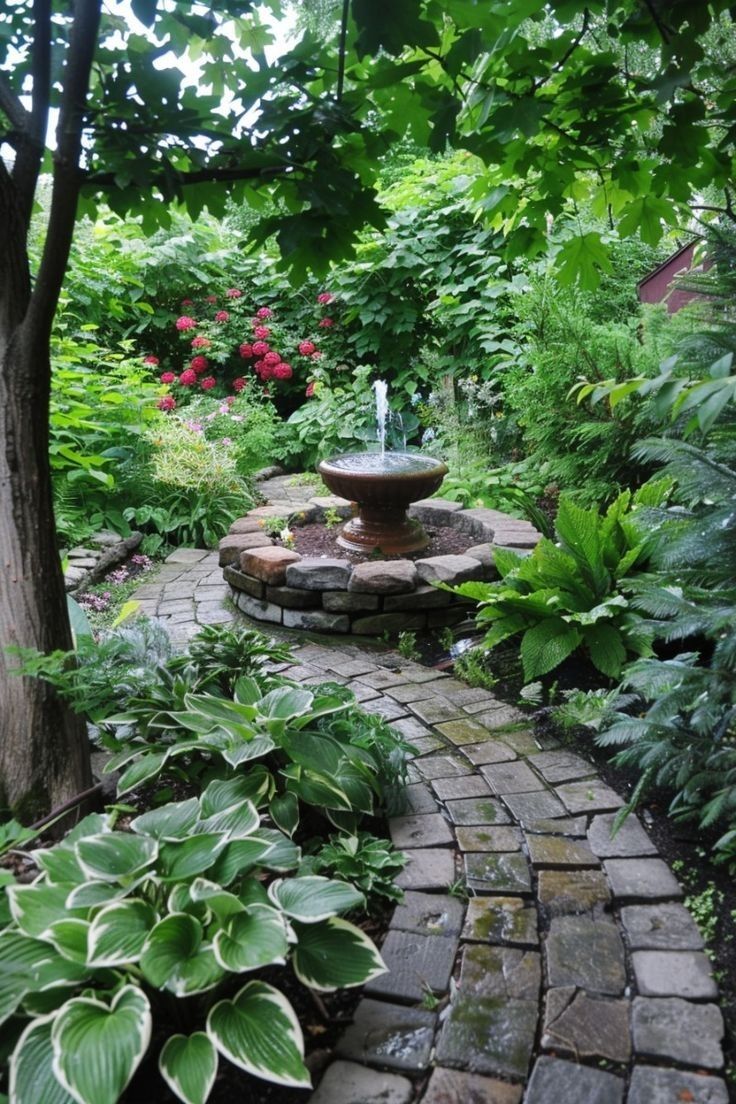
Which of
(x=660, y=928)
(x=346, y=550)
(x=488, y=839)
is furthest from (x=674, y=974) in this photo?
(x=346, y=550)

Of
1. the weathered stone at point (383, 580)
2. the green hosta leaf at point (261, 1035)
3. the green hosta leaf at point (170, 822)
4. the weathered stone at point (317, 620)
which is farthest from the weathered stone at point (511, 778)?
the weathered stone at point (317, 620)

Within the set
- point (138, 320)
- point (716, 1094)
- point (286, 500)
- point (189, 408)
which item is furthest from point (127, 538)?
point (716, 1094)

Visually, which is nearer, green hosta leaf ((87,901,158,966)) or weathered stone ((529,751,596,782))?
green hosta leaf ((87,901,158,966))

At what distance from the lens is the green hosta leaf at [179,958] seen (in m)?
1.43

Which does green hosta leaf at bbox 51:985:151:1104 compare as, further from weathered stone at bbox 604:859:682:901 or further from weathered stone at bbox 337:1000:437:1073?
weathered stone at bbox 604:859:682:901

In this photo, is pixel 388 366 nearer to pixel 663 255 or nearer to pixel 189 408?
pixel 189 408

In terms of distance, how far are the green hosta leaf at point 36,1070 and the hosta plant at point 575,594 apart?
210 centimetres

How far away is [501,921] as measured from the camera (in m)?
1.95

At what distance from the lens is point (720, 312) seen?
2184mm

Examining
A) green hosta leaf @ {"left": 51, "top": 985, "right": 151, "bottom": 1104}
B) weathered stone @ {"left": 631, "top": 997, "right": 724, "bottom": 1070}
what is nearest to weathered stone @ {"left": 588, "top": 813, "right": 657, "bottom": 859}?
weathered stone @ {"left": 631, "top": 997, "right": 724, "bottom": 1070}

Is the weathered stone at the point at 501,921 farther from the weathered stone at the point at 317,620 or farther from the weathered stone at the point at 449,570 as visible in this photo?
the weathered stone at the point at 317,620

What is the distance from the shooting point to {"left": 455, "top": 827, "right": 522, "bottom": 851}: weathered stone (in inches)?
88.6

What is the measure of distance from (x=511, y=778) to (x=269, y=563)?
1964mm

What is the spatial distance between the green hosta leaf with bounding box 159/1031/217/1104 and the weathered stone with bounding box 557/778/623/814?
4.38 ft
